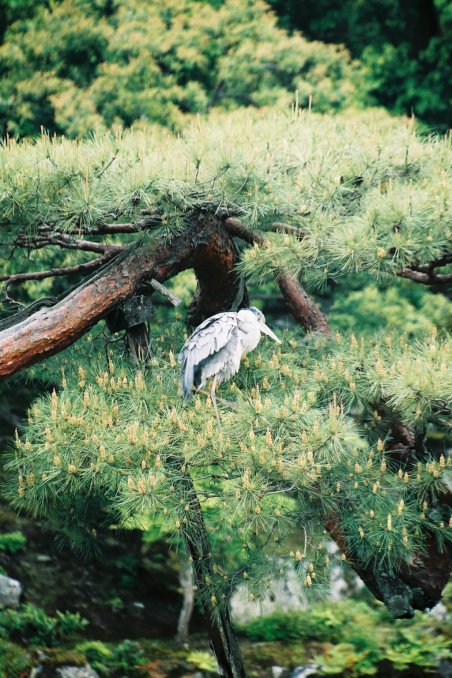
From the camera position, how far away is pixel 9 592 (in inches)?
192

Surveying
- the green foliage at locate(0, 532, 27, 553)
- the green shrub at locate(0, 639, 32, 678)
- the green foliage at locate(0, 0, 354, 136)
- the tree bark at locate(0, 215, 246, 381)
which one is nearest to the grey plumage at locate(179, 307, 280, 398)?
the tree bark at locate(0, 215, 246, 381)

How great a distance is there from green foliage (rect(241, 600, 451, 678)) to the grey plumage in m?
2.84

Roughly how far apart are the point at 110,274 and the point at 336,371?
1.21 m

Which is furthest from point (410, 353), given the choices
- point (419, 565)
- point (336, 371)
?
point (419, 565)

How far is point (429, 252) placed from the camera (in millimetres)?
3377

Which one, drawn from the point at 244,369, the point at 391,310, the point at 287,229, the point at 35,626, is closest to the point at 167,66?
the point at 391,310

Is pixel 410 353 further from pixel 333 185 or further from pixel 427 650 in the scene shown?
pixel 427 650

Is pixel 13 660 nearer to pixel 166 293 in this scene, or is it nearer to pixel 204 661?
pixel 204 661

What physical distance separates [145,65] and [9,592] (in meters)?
4.63

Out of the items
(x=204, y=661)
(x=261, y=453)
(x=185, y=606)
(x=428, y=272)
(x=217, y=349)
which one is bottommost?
(x=204, y=661)

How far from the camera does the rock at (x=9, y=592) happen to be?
15.8ft

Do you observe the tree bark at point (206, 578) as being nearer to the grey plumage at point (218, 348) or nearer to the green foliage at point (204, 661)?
the grey plumage at point (218, 348)

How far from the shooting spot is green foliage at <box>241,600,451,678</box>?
510cm

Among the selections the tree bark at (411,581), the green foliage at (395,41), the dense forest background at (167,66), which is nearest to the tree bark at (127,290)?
the tree bark at (411,581)
